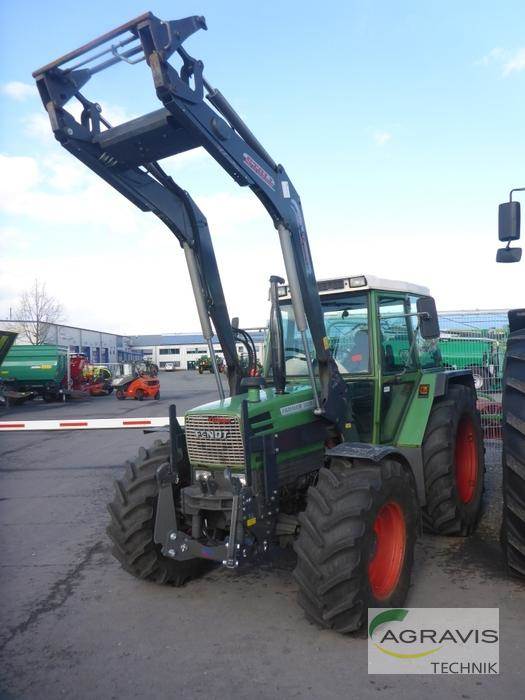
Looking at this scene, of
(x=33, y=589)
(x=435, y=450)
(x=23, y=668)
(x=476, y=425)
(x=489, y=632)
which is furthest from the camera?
(x=476, y=425)

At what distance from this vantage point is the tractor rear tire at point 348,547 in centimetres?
324

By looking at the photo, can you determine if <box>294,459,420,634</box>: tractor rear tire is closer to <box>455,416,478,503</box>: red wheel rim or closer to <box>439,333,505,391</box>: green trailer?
<box>455,416,478,503</box>: red wheel rim

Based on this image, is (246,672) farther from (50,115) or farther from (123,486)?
(50,115)

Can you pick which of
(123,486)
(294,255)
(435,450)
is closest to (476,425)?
(435,450)

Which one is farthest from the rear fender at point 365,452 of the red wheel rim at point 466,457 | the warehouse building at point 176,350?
the warehouse building at point 176,350

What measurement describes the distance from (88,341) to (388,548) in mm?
53160

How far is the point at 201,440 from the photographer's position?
3.99 m

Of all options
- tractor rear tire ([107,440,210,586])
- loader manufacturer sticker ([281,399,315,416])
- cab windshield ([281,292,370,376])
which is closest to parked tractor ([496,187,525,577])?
cab windshield ([281,292,370,376])

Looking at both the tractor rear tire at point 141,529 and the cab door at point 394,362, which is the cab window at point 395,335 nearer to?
the cab door at point 394,362

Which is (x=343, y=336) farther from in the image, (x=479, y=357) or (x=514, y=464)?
(x=479, y=357)

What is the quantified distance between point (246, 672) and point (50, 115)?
3.39 meters

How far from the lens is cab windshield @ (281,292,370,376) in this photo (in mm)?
4801

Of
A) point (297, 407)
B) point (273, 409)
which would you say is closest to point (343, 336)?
point (297, 407)

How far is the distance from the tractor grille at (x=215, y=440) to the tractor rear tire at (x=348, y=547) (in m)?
0.61
